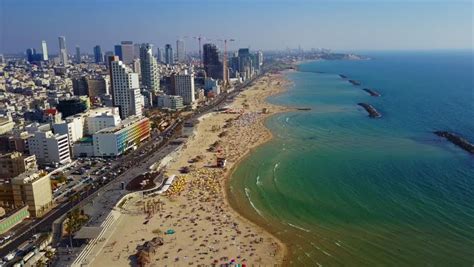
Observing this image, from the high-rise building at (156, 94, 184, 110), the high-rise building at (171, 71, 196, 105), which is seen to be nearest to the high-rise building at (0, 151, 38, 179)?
the high-rise building at (156, 94, 184, 110)

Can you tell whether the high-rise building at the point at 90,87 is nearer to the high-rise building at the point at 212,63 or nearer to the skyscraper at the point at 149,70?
the skyscraper at the point at 149,70

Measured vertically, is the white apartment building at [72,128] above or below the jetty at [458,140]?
above

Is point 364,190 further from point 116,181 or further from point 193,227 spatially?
point 116,181

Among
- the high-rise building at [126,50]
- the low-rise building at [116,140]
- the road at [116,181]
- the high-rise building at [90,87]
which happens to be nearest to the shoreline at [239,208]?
the road at [116,181]

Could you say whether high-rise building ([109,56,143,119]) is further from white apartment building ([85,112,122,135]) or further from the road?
white apartment building ([85,112,122,135])

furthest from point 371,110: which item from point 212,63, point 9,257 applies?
point 212,63

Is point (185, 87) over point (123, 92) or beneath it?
beneath
